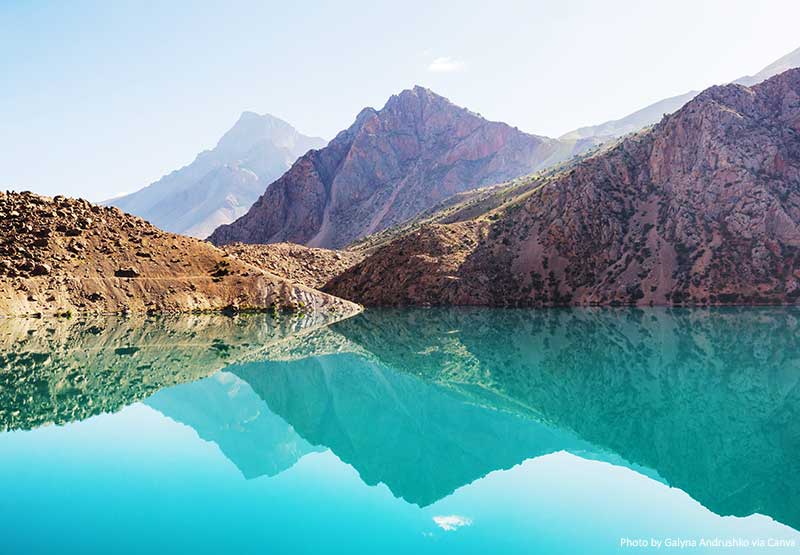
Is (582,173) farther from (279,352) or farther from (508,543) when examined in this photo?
(508,543)

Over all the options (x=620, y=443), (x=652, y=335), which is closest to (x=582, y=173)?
(x=652, y=335)

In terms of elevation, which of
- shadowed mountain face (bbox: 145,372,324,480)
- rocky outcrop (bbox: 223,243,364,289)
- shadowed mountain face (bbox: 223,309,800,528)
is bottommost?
shadowed mountain face (bbox: 223,309,800,528)

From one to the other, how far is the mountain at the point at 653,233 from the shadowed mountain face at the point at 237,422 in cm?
6800

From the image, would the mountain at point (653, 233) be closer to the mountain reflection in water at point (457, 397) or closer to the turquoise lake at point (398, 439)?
the mountain reflection in water at point (457, 397)

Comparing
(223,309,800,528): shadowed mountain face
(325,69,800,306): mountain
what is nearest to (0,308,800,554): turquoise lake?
(223,309,800,528): shadowed mountain face

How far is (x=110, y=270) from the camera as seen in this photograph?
83.1 m

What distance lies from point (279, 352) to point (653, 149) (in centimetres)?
8882

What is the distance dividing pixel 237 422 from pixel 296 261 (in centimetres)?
9799

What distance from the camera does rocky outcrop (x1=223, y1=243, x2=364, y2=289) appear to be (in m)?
119

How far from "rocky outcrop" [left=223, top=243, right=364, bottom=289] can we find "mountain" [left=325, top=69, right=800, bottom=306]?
320 inches

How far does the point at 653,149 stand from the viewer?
114 metres

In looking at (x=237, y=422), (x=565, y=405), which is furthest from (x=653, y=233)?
(x=237, y=422)

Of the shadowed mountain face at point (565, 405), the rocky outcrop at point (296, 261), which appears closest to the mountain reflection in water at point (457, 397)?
the shadowed mountain face at point (565, 405)

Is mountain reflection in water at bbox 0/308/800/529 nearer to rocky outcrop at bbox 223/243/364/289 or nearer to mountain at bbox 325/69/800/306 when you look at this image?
mountain at bbox 325/69/800/306
